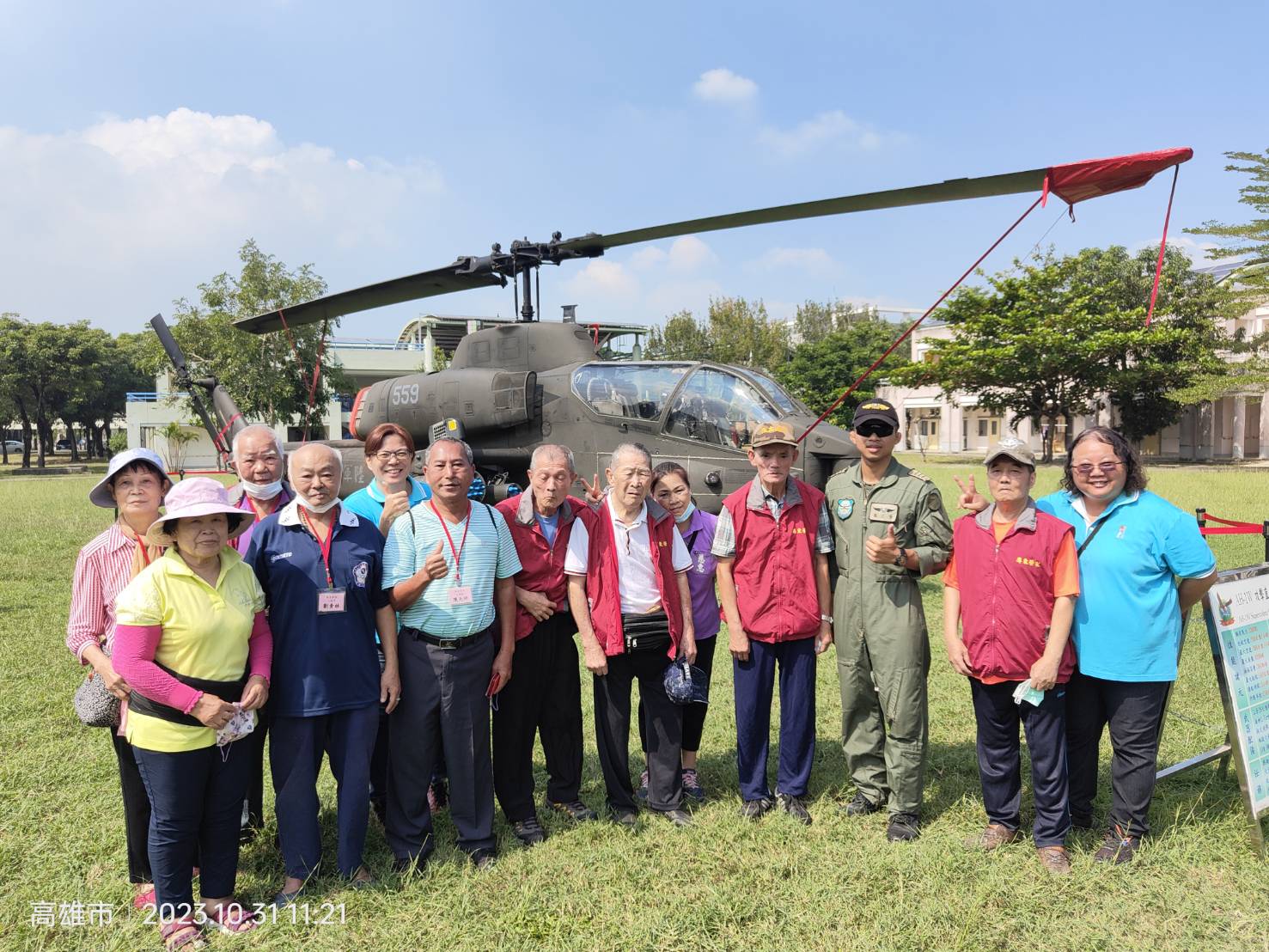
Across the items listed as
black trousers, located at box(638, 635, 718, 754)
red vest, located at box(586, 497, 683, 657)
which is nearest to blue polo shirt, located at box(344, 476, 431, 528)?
red vest, located at box(586, 497, 683, 657)

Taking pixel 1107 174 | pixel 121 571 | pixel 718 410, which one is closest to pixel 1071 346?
pixel 718 410

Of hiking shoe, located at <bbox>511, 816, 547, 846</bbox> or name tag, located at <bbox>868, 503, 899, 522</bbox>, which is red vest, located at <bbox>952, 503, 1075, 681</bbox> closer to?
name tag, located at <bbox>868, 503, 899, 522</bbox>

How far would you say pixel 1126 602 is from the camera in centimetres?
335

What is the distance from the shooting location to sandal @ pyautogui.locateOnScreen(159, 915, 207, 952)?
292cm

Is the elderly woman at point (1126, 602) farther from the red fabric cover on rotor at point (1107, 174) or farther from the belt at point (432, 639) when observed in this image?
the belt at point (432, 639)

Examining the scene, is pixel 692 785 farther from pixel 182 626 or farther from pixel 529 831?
pixel 182 626

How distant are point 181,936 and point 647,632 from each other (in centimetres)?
216

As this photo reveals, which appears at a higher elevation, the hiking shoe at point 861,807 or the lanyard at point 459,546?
the lanyard at point 459,546

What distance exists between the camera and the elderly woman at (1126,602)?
3340 millimetres

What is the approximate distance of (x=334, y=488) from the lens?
129 inches

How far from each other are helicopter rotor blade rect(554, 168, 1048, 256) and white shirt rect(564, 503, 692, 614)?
2616mm

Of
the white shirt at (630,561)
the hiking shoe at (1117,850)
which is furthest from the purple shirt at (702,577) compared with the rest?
the hiking shoe at (1117,850)

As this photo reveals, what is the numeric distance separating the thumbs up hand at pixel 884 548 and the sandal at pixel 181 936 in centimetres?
314

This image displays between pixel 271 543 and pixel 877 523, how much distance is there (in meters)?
2.70
